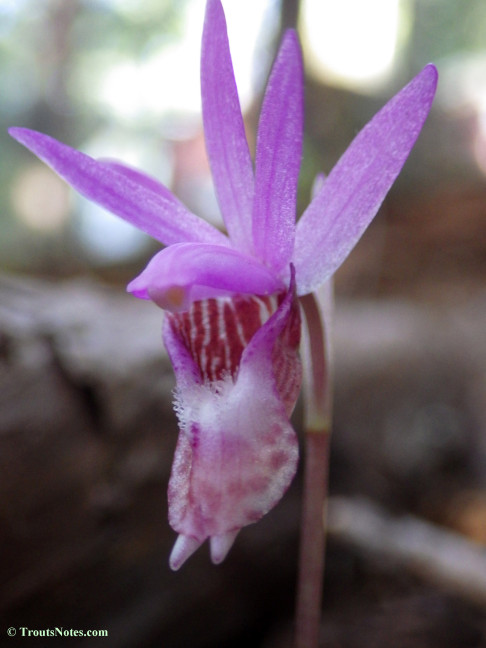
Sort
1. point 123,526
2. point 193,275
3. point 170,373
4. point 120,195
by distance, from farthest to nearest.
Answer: point 170,373, point 123,526, point 120,195, point 193,275

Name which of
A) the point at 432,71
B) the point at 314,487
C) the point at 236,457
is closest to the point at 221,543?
the point at 236,457

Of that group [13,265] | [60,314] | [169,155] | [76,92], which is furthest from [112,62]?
[60,314]

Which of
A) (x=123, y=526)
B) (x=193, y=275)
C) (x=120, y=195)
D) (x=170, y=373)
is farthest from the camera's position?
(x=170, y=373)

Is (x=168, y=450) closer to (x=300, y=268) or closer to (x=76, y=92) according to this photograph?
(x=300, y=268)

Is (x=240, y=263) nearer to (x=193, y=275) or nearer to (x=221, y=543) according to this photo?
(x=193, y=275)

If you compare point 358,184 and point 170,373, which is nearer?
point 358,184

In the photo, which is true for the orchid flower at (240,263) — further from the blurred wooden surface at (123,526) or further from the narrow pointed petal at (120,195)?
the blurred wooden surface at (123,526)

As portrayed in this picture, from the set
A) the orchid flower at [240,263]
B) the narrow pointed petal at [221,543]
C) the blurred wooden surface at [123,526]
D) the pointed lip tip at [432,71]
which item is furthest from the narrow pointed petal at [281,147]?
the blurred wooden surface at [123,526]
